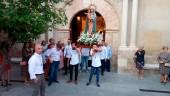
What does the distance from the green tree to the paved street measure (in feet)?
6.30

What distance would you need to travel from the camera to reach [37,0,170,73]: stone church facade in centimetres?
1977

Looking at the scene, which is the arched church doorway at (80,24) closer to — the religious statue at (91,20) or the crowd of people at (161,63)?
the religious statue at (91,20)

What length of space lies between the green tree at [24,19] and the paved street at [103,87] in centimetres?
192

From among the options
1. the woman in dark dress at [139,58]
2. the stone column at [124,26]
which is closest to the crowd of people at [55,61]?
the stone column at [124,26]

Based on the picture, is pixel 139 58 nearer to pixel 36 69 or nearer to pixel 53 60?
pixel 53 60

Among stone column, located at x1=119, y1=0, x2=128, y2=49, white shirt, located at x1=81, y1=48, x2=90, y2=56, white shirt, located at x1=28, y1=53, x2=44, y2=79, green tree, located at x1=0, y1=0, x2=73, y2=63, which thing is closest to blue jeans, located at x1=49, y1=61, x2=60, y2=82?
green tree, located at x1=0, y1=0, x2=73, y2=63

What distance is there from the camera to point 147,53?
2014cm

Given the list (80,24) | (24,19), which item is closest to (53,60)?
(24,19)

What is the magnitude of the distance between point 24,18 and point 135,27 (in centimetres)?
899

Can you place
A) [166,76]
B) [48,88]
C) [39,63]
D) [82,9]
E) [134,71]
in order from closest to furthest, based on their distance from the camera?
1. [39,63]
2. [48,88]
3. [166,76]
4. [134,71]
5. [82,9]

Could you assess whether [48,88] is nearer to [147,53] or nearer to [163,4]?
[147,53]

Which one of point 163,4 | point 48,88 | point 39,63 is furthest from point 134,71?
point 39,63

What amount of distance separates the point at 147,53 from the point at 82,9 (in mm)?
4201

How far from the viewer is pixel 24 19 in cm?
1198
